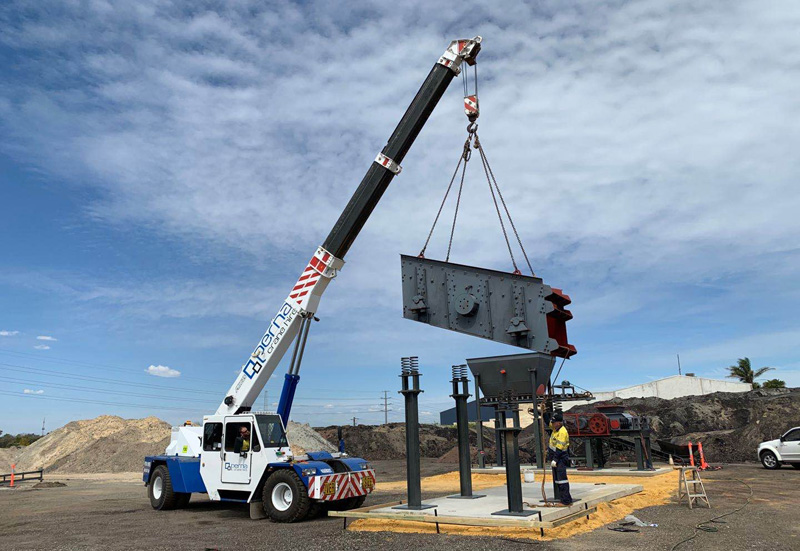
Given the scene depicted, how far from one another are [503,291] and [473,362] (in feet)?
34.0

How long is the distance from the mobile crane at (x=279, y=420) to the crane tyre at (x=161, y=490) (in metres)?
0.02

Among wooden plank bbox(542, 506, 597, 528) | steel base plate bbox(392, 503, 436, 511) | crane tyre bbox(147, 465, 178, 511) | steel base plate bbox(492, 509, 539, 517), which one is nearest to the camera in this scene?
wooden plank bbox(542, 506, 597, 528)

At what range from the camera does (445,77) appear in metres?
13.9

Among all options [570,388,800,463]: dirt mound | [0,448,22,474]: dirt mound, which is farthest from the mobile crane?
A: [0,448,22,474]: dirt mound

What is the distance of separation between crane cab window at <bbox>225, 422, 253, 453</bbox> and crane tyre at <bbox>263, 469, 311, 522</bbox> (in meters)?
0.96

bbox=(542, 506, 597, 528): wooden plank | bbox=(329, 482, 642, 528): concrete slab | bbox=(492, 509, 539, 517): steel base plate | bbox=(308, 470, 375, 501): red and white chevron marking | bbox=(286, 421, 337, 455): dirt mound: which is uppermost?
bbox=(286, 421, 337, 455): dirt mound

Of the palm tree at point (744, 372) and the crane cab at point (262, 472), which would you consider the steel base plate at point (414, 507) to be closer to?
the crane cab at point (262, 472)

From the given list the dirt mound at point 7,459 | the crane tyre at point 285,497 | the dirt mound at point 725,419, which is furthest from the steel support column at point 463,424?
the dirt mound at point 7,459

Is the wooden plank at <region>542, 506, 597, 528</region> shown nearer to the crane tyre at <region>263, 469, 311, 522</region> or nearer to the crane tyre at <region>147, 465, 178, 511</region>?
the crane tyre at <region>263, 469, 311, 522</region>

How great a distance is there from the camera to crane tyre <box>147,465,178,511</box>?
14.5 m

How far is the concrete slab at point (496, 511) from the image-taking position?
966 cm

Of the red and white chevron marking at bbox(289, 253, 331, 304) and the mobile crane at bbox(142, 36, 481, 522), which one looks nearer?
the mobile crane at bbox(142, 36, 481, 522)

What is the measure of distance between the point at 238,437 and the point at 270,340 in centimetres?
235

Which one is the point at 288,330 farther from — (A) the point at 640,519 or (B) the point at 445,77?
(A) the point at 640,519
